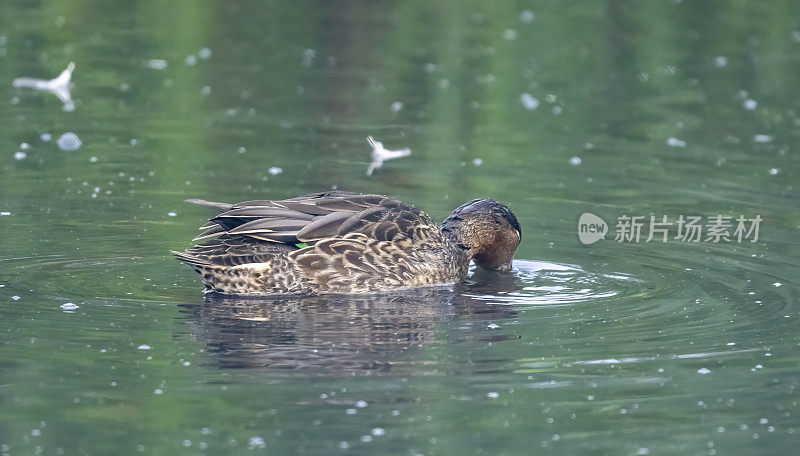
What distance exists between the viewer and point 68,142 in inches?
522

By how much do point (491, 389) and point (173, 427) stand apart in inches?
67.1

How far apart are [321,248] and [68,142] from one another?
5.29 metres

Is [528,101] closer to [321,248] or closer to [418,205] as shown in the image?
[418,205]

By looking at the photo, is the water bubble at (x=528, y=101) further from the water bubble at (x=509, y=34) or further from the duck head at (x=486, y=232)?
the duck head at (x=486, y=232)

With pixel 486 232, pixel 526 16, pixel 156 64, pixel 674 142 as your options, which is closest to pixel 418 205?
pixel 486 232

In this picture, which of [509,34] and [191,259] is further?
[509,34]

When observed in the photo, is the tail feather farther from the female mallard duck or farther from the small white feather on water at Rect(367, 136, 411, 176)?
the small white feather on water at Rect(367, 136, 411, 176)

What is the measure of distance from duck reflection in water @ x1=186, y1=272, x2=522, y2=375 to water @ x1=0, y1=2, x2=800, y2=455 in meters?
0.03

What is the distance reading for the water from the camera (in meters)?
6.56

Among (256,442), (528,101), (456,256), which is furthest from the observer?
(528,101)

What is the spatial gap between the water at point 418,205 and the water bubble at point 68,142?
0.09m

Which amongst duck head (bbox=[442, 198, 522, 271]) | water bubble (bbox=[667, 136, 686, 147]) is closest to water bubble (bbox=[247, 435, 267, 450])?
duck head (bbox=[442, 198, 522, 271])

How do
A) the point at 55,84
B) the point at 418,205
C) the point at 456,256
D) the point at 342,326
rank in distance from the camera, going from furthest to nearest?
the point at 55,84
the point at 418,205
the point at 456,256
the point at 342,326

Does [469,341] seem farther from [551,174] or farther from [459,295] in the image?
[551,174]
